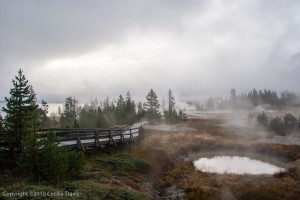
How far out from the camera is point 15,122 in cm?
1282

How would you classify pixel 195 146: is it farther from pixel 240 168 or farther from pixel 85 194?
pixel 85 194

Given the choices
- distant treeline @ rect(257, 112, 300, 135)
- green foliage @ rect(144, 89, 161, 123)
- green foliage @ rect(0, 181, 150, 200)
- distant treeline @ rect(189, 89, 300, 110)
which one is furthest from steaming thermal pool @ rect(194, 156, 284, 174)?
distant treeline @ rect(189, 89, 300, 110)

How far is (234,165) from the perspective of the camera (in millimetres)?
25906

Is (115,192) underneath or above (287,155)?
above

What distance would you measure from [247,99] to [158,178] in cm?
17677

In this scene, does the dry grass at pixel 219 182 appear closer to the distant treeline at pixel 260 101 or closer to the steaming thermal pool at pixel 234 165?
the steaming thermal pool at pixel 234 165

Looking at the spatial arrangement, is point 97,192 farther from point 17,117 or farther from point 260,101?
point 260,101

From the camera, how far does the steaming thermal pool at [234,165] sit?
75.5 feet

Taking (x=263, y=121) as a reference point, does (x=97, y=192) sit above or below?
above

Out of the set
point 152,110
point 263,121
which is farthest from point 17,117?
point 152,110

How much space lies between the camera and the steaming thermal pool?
23000mm

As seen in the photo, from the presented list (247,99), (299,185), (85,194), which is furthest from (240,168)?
(247,99)

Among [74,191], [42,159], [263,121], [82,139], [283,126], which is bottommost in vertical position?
[283,126]

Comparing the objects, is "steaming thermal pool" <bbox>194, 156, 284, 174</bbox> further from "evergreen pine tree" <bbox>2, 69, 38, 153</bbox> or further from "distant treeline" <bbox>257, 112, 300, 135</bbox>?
"distant treeline" <bbox>257, 112, 300, 135</bbox>
